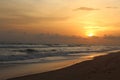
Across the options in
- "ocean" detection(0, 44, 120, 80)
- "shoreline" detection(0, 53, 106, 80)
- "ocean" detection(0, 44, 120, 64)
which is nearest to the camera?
"shoreline" detection(0, 53, 106, 80)

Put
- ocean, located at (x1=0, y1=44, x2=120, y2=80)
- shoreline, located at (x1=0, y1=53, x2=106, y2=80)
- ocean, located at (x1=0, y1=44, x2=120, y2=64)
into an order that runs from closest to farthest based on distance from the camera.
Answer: shoreline, located at (x1=0, y1=53, x2=106, y2=80), ocean, located at (x1=0, y1=44, x2=120, y2=80), ocean, located at (x1=0, y1=44, x2=120, y2=64)

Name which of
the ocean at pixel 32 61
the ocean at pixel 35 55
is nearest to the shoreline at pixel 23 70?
the ocean at pixel 32 61

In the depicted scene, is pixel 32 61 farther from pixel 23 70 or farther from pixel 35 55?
pixel 35 55

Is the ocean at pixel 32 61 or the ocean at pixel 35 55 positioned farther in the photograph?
the ocean at pixel 35 55

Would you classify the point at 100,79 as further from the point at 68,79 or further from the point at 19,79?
the point at 19,79

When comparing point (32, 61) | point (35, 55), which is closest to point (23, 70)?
point (32, 61)

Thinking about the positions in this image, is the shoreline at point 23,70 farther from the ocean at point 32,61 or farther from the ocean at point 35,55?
the ocean at point 35,55

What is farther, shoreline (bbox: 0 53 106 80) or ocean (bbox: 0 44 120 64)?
ocean (bbox: 0 44 120 64)

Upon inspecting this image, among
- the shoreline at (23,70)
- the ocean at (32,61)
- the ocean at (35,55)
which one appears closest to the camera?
the shoreline at (23,70)

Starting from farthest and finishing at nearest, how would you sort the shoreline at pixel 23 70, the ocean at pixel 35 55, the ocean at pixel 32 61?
the ocean at pixel 35 55 → the ocean at pixel 32 61 → the shoreline at pixel 23 70

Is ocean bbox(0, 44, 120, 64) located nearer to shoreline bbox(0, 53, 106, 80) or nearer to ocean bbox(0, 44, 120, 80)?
ocean bbox(0, 44, 120, 80)

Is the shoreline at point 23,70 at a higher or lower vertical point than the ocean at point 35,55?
lower

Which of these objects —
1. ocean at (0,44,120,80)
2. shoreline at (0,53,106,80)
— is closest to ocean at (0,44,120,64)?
ocean at (0,44,120,80)

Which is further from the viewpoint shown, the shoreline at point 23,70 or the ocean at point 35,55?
the ocean at point 35,55
